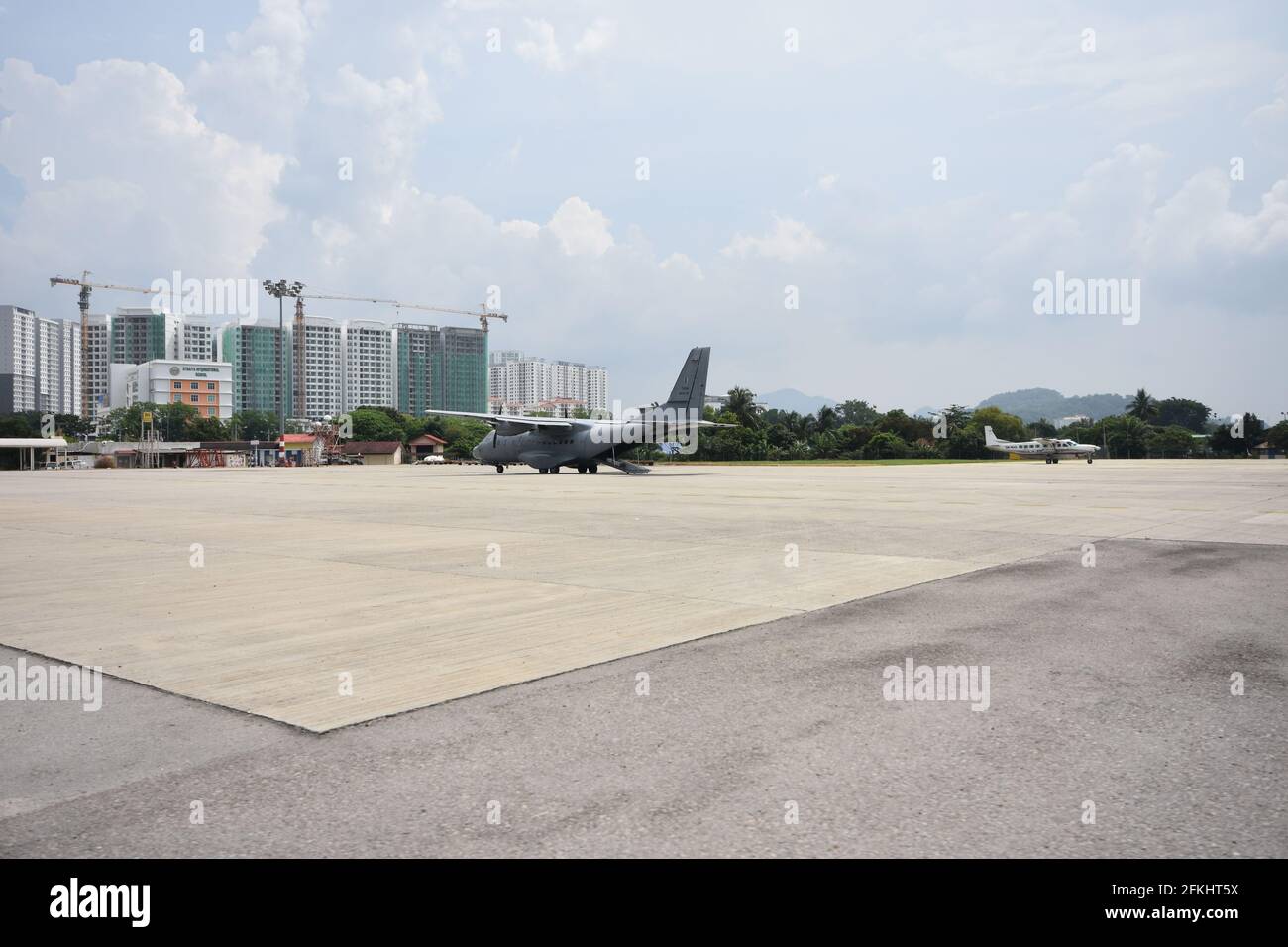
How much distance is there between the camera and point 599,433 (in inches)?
1850

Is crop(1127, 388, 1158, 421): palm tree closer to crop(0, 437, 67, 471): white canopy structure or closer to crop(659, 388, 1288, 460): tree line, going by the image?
crop(659, 388, 1288, 460): tree line

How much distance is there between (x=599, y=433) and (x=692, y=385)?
5610mm

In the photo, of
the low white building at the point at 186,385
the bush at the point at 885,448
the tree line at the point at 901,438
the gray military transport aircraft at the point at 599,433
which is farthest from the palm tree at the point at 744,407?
the low white building at the point at 186,385

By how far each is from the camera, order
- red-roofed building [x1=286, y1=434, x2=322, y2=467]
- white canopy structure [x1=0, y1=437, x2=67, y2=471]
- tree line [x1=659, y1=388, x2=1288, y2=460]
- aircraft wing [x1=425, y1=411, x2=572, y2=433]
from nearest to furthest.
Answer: aircraft wing [x1=425, y1=411, x2=572, y2=433]
white canopy structure [x1=0, y1=437, x2=67, y2=471]
tree line [x1=659, y1=388, x2=1288, y2=460]
red-roofed building [x1=286, y1=434, x2=322, y2=467]

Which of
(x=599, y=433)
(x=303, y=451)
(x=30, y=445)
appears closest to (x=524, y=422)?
(x=599, y=433)

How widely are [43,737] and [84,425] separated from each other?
A: 635ft

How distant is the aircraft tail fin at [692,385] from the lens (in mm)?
45375

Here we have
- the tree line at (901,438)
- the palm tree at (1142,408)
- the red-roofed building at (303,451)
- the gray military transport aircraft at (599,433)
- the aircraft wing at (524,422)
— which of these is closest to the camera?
the gray military transport aircraft at (599,433)

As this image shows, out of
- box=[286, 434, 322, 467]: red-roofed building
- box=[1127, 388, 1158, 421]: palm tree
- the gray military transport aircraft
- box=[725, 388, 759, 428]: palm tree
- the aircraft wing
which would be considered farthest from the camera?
box=[1127, 388, 1158, 421]: palm tree

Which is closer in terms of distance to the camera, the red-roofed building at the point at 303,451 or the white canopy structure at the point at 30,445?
the white canopy structure at the point at 30,445

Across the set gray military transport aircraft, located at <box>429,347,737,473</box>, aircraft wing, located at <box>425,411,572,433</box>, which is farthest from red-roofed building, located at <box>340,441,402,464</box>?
aircraft wing, located at <box>425,411,572,433</box>

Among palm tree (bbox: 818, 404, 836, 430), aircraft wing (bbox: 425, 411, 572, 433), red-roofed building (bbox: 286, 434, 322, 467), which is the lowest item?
red-roofed building (bbox: 286, 434, 322, 467)

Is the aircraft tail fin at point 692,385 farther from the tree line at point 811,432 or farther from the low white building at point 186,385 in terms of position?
the low white building at point 186,385

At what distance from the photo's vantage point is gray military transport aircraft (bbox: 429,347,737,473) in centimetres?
4438
